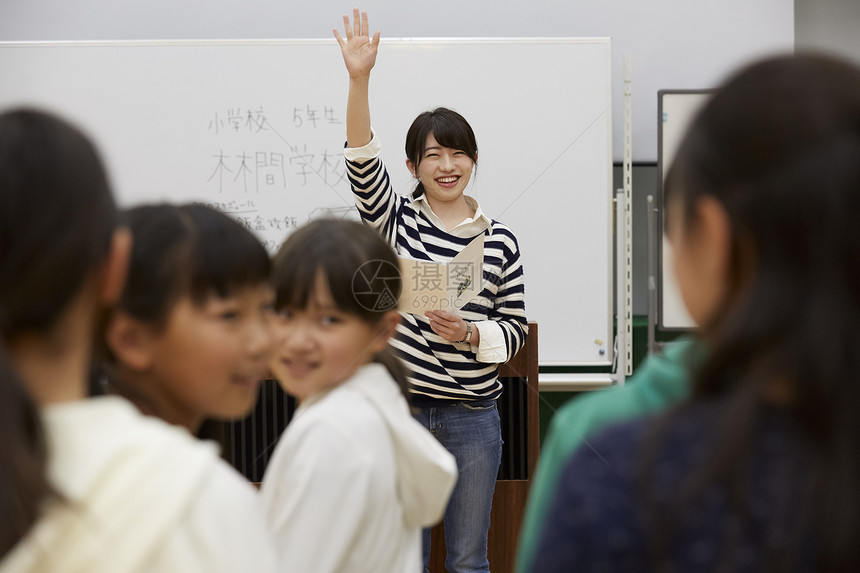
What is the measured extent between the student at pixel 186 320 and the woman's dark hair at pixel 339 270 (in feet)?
0.60

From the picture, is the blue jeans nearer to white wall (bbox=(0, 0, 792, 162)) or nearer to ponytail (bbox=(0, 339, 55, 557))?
ponytail (bbox=(0, 339, 55, 557))

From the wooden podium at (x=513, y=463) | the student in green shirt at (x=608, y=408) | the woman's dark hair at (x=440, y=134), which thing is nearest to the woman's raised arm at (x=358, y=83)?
the woman's dark hair at (x=440, y=134)


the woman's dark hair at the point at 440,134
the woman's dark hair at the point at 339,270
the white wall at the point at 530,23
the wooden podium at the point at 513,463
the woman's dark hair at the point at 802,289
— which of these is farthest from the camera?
the white wall at the point at 530,23

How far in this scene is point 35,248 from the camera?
1.46 feet

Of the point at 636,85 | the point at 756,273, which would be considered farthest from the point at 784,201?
the point at 636,85

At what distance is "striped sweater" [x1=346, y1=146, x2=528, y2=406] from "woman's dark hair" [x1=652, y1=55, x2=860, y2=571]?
1.07 m

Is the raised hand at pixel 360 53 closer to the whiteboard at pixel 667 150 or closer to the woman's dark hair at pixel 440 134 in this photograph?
the woman's dark hair at pixel 440 134

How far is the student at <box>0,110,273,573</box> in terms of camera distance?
0.43 meters

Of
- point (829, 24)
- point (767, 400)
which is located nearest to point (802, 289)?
point (767, 400)

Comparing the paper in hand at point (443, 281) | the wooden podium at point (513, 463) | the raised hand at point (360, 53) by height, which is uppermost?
the raised hand at point (360, 53)

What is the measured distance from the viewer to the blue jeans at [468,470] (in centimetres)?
155

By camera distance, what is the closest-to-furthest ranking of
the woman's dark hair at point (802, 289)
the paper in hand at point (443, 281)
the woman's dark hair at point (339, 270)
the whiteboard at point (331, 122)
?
1. the woman's dark hair at point (802, 289)
2. the woman's dark hair at point (339, 270)
3. the paper in hand at point (443, 281)
4. the whiteboard at point (331, 122)

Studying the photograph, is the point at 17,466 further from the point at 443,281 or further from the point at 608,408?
the point at 443,281

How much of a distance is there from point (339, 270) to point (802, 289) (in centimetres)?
62
